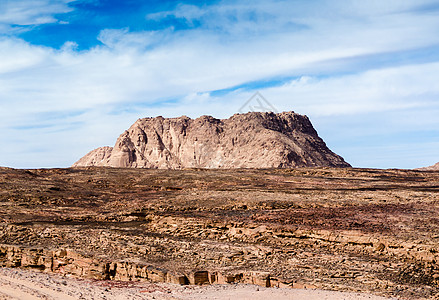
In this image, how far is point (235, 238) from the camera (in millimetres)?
22672

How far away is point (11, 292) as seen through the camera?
1375cm

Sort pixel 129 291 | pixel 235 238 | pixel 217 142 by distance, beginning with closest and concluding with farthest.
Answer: pixel 129 291 < pixel 235 238 < pixel 217 142

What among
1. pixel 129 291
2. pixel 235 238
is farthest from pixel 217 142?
pixel 129 291

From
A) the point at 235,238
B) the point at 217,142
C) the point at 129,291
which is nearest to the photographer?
the point at 129,291

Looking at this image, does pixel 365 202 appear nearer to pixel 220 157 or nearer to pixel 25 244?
pixel 25 244

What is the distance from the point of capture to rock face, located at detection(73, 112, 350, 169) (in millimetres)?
111438

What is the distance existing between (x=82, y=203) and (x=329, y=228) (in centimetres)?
2107

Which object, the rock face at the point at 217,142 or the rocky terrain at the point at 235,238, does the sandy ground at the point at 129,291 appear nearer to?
the rocky terrain at the point at 235,238

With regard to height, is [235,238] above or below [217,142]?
below

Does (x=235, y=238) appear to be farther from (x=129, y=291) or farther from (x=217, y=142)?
(x=217, y=142)

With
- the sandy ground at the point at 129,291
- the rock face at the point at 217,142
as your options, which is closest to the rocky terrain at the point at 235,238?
the sandy ground at the point at 129,291

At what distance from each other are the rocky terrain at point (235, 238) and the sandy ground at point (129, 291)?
96 centimetres

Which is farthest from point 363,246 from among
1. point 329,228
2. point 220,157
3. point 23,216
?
point 220,157

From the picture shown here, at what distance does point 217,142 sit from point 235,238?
3962 inches
